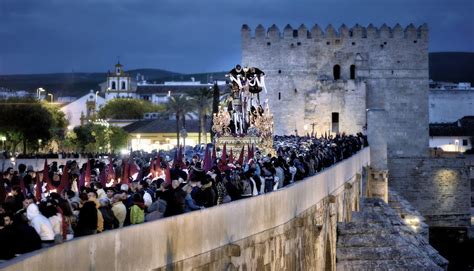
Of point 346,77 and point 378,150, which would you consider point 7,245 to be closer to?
point 378,150

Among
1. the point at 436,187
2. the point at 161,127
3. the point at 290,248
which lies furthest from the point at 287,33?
the point at 290,248

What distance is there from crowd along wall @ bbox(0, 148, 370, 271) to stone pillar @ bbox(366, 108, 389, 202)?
100 ft

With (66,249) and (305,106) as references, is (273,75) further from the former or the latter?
(66,249)

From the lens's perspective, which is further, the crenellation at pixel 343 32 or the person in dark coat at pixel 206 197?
the crenellation at pixel 343 32

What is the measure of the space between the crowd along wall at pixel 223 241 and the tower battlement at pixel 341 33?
42.8 m

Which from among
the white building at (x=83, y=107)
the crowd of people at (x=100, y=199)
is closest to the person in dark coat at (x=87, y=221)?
the crowd of people at (x=100, y=199)

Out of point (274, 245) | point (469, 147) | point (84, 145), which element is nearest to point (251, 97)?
point (274, 245)

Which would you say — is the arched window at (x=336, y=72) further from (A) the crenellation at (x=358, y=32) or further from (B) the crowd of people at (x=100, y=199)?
(B) the crowd of people at (x=100, y=199)

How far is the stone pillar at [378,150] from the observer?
184ft

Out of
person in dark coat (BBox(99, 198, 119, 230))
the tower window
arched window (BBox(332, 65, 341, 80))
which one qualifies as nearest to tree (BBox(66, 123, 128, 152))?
the tower window

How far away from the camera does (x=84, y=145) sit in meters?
83.9

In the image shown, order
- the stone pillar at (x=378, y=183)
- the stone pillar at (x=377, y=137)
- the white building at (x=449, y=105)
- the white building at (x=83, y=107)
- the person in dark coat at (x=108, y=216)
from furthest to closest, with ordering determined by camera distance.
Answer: the white building at (x=83, y=107), the white building at (x=449, y=105), the stone pillar at (x=377, y=137), the stone pillar at (x=378, y=183), the person in dark coat at (x=108, y=216)

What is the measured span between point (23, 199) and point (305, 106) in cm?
5660

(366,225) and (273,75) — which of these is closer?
(366,225)
